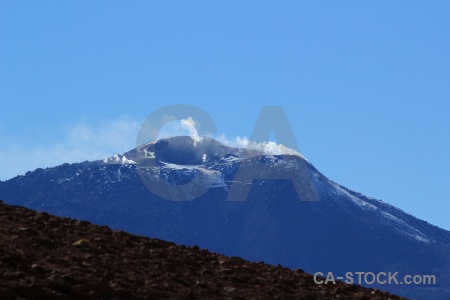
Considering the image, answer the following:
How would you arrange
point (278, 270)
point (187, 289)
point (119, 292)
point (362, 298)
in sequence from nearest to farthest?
1. point (119, 292)
2. point (187, 289)
3. point (362, 298)
4. point (278, 270)

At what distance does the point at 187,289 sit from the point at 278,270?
17.5 ft

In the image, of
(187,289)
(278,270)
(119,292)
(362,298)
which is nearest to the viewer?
(119,292)

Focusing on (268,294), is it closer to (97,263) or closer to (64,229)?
(97,263)

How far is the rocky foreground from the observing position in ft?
58.1

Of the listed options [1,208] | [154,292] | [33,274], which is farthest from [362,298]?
[1,208]

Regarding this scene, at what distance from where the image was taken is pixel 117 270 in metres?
19.8

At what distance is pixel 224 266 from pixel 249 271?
0.61m

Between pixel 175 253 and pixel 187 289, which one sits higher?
pixel 175 253

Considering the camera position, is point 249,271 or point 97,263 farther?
point 249,271

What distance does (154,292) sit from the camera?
18281mm

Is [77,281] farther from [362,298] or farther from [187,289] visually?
[362,298]

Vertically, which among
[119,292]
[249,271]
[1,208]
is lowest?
[119,292]

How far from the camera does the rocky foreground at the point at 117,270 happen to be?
17.7 m

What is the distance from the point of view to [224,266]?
22.9 meters
